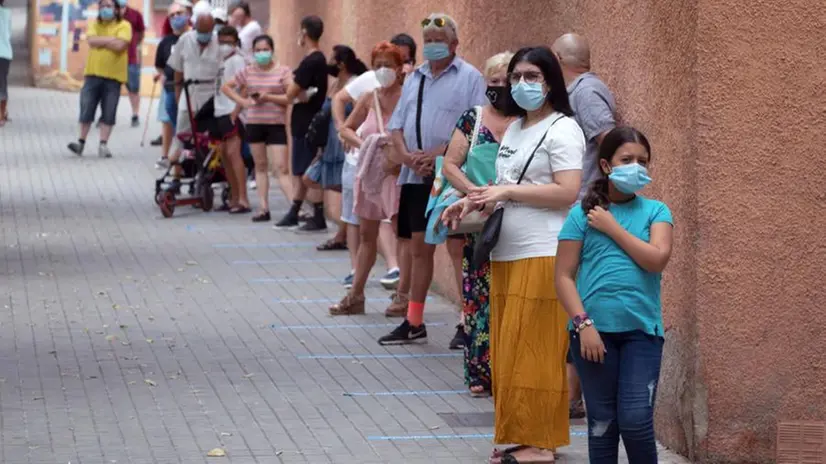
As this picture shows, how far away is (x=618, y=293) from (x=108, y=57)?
1707 centimetres

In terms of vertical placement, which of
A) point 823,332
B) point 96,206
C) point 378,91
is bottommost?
point 96,206

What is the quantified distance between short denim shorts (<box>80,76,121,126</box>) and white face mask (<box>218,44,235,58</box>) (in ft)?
17.0

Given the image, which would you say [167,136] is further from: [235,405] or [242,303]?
[235,405]

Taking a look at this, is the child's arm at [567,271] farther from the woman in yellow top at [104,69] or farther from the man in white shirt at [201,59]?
the woman in yellow top at [104,69]

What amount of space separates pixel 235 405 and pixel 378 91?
10.7 ft

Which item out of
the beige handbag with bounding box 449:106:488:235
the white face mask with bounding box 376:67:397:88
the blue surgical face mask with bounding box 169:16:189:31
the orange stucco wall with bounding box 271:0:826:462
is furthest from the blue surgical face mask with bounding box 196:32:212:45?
the orange stucco wall with bounding box 271:0:826:462

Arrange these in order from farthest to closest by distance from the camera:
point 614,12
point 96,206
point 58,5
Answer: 1. point 58,5
2. point 96,206
3. point 614,12

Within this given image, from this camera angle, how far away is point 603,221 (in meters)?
6.36

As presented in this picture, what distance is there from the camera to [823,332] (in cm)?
787

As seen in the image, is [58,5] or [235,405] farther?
[58,5]

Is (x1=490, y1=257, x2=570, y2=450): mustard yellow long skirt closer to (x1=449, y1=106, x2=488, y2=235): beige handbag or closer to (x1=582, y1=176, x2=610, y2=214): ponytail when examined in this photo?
(x1=449, y1=106, x2=488, y2=235): beige handbag

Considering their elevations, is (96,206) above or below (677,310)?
below

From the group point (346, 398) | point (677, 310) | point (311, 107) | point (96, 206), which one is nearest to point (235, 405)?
point (346, 398)

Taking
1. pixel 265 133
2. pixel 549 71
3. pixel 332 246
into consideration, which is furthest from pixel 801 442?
pixel 265 133
